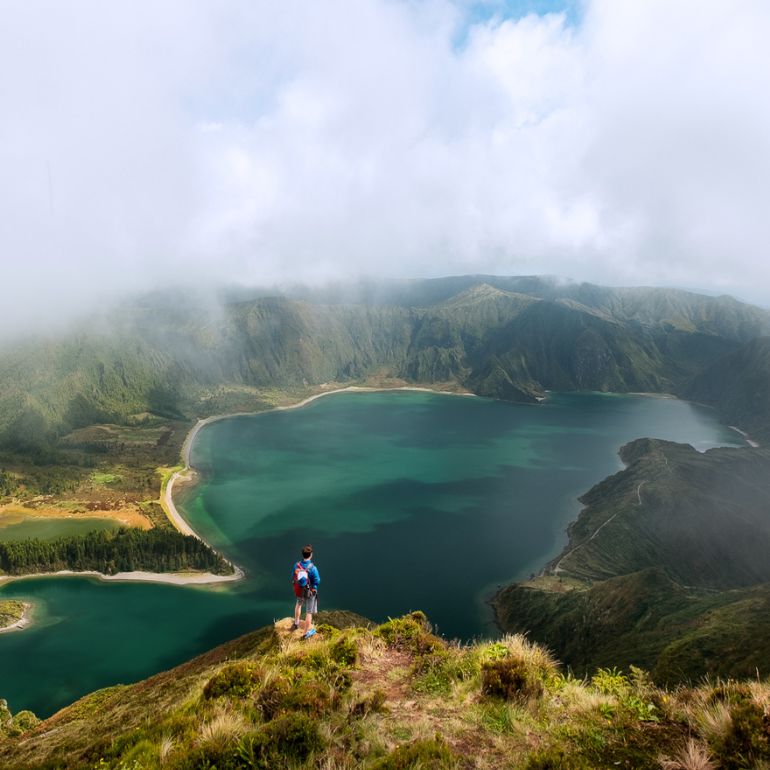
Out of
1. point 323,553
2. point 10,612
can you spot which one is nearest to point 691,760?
point 323,553

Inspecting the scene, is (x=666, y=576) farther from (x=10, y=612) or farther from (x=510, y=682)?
(x=10, y=612)

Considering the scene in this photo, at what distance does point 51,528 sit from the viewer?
11862 cm

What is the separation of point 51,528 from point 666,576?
139m

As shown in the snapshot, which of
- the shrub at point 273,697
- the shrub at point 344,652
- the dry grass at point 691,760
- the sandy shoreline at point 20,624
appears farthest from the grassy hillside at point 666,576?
the sandy shoreline at point 20,624

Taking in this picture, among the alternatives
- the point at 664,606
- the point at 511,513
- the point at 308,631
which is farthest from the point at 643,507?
the point at 308,631

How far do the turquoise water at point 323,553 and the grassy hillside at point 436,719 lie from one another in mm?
67941

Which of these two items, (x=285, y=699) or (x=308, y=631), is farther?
(x=308, y=631)

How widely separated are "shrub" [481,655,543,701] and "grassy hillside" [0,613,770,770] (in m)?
0.03

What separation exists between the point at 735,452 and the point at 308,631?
516 ft

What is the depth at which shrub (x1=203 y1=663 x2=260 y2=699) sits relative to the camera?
11.4 metres

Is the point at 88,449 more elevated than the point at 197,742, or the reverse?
the point at 197,742

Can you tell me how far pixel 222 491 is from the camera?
13875cm

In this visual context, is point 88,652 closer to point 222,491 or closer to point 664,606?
point 222,491

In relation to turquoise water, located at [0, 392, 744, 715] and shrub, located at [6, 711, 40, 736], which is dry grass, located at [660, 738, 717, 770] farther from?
turquoise water, located at [0, 392, 744, 715]
